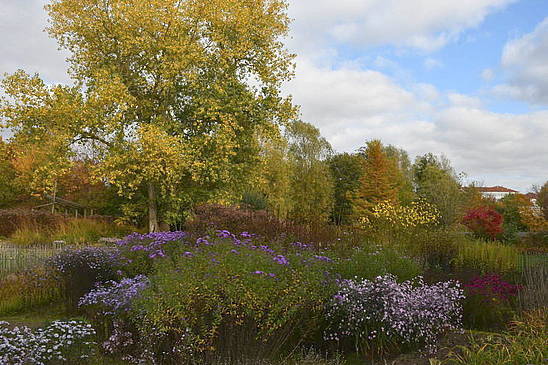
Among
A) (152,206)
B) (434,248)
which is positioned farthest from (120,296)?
(152,206)

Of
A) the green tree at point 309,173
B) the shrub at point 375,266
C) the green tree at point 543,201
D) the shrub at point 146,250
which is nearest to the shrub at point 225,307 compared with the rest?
the shrub at point 375,266

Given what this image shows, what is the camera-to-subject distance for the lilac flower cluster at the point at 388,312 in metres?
5.75

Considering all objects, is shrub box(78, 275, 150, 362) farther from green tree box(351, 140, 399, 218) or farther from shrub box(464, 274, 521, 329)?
green tree box(351, 140, 399, 218)

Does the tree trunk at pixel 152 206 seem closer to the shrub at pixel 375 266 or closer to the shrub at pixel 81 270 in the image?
the shrub at pixel 81 270

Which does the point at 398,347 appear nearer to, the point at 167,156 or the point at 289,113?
the point at 167,156

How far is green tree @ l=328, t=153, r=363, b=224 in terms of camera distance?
135 feet

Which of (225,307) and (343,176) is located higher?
(343,176)

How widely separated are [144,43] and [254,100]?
462 centimetres

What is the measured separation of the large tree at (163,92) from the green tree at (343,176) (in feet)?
71.0

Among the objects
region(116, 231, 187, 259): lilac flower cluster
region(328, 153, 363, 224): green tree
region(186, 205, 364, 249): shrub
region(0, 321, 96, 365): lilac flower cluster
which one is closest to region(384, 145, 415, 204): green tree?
region(328, 153, 363, 224): green tree

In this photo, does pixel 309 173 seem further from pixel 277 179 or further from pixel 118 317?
pixel 118 317

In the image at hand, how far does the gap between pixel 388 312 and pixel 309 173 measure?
32.3m

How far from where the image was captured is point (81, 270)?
923 centimetres

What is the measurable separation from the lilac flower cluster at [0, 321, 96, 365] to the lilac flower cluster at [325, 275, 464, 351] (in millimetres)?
2909
